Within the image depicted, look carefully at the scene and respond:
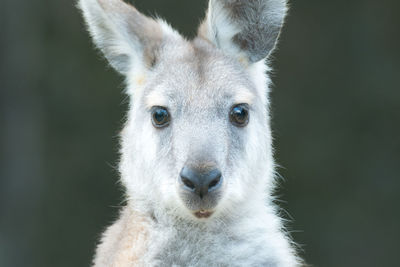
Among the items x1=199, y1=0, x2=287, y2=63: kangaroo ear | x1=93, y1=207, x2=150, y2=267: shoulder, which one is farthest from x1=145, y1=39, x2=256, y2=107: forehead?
x1=93, y1=207, x2=150, y2=267: shoulder

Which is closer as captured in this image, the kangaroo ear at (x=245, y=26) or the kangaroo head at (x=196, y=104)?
the kangaroo head at (x=196, y=104)

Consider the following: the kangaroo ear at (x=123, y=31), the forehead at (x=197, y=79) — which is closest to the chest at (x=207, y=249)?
the forehead at (x=197, y=79)

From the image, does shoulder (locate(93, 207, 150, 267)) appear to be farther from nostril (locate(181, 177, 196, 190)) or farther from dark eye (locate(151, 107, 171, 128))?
dark eye (locate(151, 107, 171, 128))

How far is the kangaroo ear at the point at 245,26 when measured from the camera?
6488 millimetres

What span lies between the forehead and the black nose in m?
0.66

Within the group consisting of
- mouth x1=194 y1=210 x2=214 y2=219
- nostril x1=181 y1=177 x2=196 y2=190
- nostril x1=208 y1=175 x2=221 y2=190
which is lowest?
mouth x1=194 y1=210 x2=214 y2=219

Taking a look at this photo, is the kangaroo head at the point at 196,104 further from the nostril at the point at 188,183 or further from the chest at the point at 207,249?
the chest at the point at 207,249

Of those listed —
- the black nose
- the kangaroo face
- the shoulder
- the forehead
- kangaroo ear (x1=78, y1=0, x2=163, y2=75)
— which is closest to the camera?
the black nose

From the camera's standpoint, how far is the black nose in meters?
5.43

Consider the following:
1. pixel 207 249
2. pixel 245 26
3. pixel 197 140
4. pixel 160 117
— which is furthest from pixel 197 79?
pixel 207 249

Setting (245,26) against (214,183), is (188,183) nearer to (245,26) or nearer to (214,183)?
(214,183)

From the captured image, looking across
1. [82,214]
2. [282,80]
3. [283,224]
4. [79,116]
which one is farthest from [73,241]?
[283,224]

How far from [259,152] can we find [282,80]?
741 cm

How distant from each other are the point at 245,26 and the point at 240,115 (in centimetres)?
94
